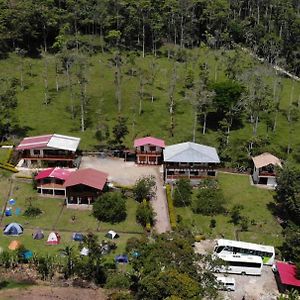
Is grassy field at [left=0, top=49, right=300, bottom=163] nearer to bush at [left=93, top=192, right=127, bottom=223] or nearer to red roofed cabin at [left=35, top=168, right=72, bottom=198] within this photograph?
red roofed cabin at [left=35, top=168, right=72, bottom=198]

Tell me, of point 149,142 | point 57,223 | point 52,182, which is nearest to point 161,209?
point 57,223

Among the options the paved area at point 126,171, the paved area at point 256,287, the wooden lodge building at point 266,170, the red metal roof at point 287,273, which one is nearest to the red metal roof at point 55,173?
the paved area at point 126,171

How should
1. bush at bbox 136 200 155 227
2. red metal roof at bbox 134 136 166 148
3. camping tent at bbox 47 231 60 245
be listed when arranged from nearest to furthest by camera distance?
camping tent at bbox 47 231 60 245 → bush at bbox 136 200 155 227 → red metal roof at bbox 134 136 166 148

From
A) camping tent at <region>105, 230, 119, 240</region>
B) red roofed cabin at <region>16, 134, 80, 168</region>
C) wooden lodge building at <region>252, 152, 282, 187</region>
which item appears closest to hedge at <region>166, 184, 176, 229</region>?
camping tent at <region>105, 230, 119, 240</region>

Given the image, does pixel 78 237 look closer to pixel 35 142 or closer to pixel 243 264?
pixel 243 264

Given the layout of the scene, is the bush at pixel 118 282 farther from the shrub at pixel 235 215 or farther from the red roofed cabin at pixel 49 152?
the red roofed cabin at pixel 49 152

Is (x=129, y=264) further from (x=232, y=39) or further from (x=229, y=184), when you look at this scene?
(x=232, y=39)
